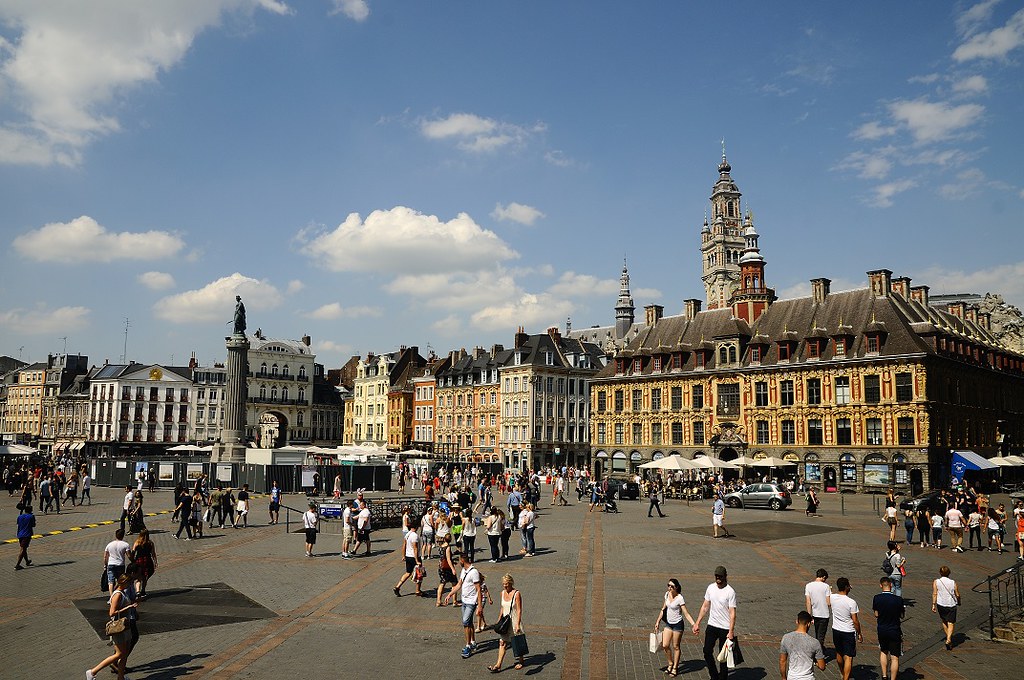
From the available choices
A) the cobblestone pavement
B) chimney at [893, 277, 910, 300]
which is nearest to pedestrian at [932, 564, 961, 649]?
the cobblestone pavement

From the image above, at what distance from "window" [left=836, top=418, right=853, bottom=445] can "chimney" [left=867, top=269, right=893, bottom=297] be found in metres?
9.62

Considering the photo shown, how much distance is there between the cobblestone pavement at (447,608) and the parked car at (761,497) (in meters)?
9.52

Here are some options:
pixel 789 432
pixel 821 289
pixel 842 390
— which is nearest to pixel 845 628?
pixel 842 390

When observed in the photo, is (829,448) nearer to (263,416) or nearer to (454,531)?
(454,531)

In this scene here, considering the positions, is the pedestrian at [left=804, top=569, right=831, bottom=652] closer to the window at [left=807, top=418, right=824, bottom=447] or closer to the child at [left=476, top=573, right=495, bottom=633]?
the child at [left=476, top=573, right=495, bottom=633]

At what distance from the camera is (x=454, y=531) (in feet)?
67.9

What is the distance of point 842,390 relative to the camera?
5222 cm

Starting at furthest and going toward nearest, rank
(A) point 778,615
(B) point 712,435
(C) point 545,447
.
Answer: (C) point 545,447 → (B) point 712,435 → (A) point 778,615

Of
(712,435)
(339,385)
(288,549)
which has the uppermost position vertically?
(339,385)

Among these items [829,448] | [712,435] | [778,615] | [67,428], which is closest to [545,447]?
[712,435]

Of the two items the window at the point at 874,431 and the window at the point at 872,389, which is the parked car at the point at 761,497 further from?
the window at the point at 872,389

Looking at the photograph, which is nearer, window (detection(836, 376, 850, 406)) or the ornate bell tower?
window (detection(836, 376, 850, 406))

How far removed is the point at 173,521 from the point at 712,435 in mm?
41166

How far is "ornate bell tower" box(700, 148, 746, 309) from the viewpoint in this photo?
141m
